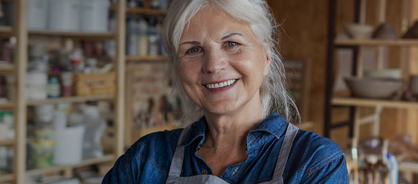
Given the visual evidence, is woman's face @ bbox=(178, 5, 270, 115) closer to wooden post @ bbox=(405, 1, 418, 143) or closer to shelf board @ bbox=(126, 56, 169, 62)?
shelf board @ bbox=(126, 56, 169, 62)

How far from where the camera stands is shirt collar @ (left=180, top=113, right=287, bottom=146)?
1281mm

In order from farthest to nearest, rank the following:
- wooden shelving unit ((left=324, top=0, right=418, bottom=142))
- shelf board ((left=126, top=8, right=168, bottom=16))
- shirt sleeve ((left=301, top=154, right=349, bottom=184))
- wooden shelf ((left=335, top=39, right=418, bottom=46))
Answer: shelf board ((left=126, top=8, right=168, bottom=16))
wooden shelving unit ((left=324, top=0, right=418, bottom=142))
wooden shelf ((left=335, top=39, right=418, bottom=46))
shirt sleeve ((left=301, top=154, right=349, bottom=184))

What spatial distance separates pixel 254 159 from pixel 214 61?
22 centimetres

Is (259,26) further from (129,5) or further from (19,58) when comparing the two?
(129,5)

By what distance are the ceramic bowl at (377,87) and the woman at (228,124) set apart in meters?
2.61

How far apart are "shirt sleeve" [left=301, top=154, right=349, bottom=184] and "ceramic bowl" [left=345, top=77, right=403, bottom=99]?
277cm

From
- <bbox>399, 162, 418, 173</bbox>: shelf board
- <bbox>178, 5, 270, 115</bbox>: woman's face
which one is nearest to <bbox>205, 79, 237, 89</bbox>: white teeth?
<bbox>178, 5, 270, 115</bbox>: woman's face

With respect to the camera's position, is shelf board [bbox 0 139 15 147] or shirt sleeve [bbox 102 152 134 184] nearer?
shirt sleeve [bbox 102 152 134 184]

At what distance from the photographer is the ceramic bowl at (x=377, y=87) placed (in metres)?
3.81

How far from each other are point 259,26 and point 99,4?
291 cm

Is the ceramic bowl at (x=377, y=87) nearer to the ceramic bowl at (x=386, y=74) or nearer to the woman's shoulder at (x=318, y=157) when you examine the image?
the ceramic bowl at (x=386, y=74)

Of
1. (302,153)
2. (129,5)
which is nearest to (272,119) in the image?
(302,153)

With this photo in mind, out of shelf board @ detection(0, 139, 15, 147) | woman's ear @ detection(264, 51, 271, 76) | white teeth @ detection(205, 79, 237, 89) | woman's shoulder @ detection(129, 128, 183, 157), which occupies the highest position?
woman's ear @ detection(264, 51, 271, 76)

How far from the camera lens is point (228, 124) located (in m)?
1.34
